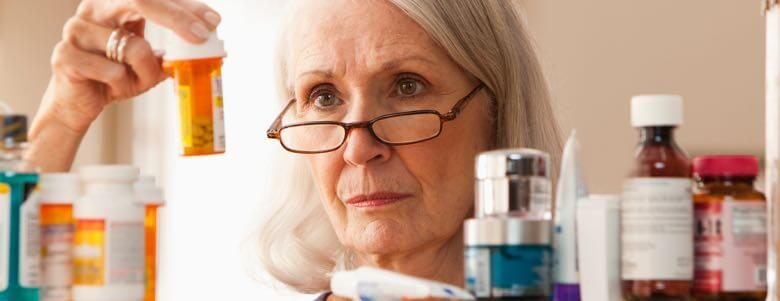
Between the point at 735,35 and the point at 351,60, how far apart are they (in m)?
1.56

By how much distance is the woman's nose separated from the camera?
1963 millimetres

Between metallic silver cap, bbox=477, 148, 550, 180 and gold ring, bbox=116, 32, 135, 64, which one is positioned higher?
gold ring, bbox=116, 32, 135, 64

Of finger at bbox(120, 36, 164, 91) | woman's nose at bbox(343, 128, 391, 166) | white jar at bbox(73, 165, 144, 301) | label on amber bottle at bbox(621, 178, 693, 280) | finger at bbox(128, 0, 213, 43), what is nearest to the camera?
label on amber bottle at bbox(621, 178, 693, 280)

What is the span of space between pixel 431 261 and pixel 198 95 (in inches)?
23.2

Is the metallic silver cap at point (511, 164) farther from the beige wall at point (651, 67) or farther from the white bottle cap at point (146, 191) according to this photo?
the beige wall at point (651, 67)

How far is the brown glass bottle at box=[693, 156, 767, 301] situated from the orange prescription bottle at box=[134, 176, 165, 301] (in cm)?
64

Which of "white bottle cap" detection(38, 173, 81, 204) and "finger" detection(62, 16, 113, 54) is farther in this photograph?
"finger" detection(62, 16, 113, 54)

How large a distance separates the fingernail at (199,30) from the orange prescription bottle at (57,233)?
9.8 inches

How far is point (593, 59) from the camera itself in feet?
11.1

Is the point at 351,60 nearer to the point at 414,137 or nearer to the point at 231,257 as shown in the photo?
the point at 414,137


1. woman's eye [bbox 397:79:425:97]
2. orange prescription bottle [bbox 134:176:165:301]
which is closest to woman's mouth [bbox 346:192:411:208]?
woman's eye [bbox 397:79:425:97]

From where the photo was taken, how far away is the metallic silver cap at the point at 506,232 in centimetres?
134

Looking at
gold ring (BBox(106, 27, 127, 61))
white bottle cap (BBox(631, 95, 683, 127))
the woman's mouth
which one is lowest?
the woman's mouth

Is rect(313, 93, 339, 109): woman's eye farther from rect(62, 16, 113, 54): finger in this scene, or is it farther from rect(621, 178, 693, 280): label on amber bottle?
rect(621, 178, 693, 280): label on amber bottle
